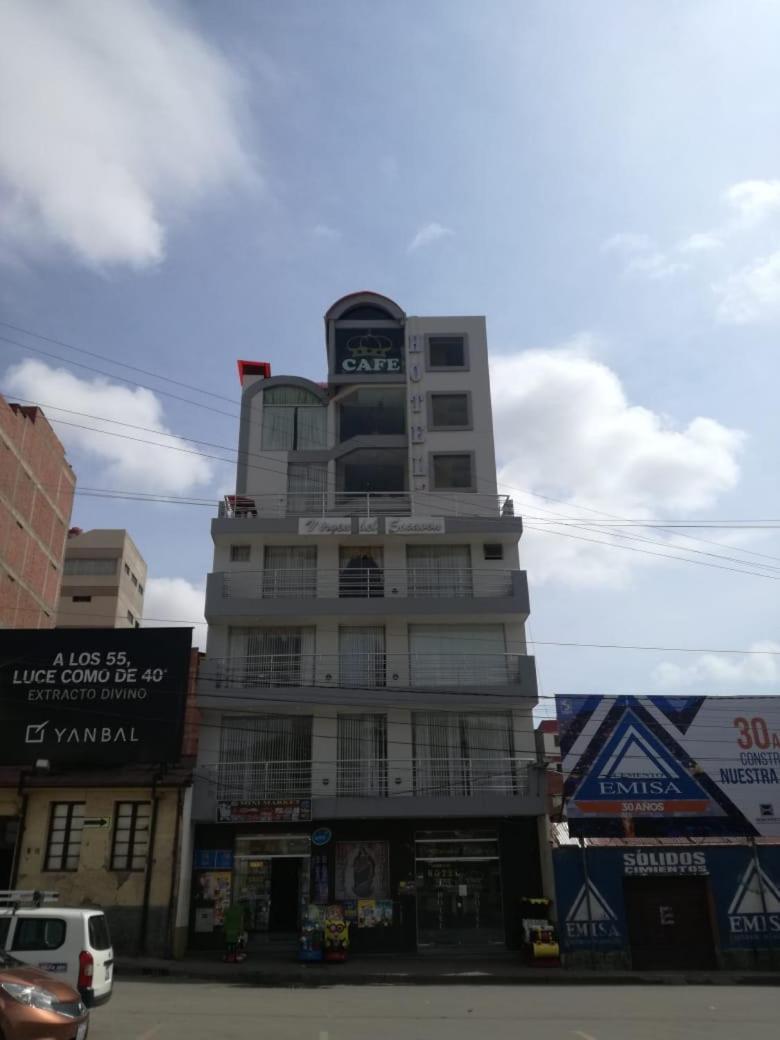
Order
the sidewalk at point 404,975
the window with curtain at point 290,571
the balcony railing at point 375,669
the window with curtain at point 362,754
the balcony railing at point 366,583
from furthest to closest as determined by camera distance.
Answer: the window with curtain at point 290,571
the balcony railing at point 366,583
the balcony railing at point 375,669
the window with curtain at point 362,754
the sidewalk at point 404,975

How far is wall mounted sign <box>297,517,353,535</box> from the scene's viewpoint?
30.6 meters

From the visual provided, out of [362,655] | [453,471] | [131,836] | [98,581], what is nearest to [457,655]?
[362,655]

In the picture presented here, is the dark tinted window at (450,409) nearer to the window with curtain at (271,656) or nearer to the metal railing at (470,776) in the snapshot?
the window with curtain at (271,656)

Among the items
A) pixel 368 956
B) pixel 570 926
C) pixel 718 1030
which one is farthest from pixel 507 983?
pixel 718 1030

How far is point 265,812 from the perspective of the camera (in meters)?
→ 25.8

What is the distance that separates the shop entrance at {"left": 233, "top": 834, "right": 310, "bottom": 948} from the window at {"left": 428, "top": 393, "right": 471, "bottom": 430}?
17.5m

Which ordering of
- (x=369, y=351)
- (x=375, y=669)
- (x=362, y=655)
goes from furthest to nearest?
(x=369, y=351) < (x=362, y=655) < (x=375, y=669)

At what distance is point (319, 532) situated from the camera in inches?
1204

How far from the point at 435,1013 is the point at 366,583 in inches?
665

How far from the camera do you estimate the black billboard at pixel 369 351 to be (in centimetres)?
3612

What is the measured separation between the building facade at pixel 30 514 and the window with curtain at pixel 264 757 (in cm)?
1610

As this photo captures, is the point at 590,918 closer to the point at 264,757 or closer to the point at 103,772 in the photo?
the point at 264,757

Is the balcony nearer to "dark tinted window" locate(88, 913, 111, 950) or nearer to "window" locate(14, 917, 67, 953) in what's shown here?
"dark tinted window" locate(88, 913, 111, 950)

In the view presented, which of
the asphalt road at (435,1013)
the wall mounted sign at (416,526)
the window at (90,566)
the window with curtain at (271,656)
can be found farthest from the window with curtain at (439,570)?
the window at (90,566)
